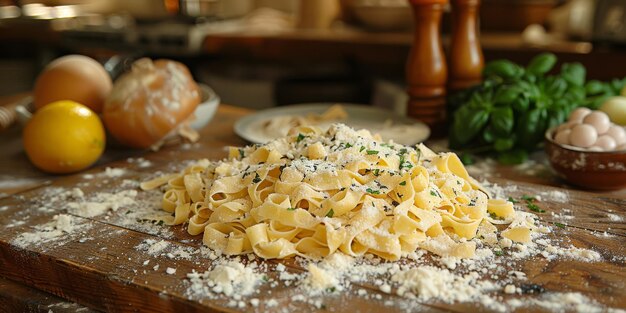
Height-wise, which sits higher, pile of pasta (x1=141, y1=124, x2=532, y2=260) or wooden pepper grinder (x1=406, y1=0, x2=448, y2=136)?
wooden pepper grinder (x1=406, y1=0, x2=448, y2=136)

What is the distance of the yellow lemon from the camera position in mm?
1412

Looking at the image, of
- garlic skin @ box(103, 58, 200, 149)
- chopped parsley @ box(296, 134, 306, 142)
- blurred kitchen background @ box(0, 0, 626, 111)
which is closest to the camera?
chopped parsley @ box(296, 134, 306, 142)

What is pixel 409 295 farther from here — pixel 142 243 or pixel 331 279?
pixel 142 243

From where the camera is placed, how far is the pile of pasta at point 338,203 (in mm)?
989

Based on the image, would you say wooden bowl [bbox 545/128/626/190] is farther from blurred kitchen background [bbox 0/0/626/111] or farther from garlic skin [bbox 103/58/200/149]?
blurred kitchen background [bbox 0/0/626/111]

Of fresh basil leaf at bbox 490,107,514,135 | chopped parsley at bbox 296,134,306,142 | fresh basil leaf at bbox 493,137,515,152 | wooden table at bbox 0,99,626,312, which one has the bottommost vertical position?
wooden table at bbox 0,99,626,312

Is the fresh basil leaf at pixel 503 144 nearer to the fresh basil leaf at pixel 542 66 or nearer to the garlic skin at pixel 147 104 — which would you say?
the fresh basil leaf at pixel 542 66

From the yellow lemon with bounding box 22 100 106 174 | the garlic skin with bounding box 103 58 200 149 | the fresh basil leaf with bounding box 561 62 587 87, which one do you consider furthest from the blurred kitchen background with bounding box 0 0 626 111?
the fresh basil leaf with bounding box 561 62 587 87

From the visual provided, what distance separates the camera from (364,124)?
176cm

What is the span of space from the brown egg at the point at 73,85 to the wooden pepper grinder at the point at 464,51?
0.98 metres

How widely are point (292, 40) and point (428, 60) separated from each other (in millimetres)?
1737

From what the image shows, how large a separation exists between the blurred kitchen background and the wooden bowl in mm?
1365

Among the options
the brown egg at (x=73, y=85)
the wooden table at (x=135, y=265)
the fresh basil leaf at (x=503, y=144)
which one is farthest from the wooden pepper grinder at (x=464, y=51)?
the brown egg at (x=73, y=85)

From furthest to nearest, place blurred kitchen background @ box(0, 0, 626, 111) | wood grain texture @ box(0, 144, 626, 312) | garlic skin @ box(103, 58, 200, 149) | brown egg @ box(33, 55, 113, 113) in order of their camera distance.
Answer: blurred kitchen background @ box(0, 0, 626, 111), brown egg @ box(33, 55, 113, 113), garlic skin @ box(103, 58, 200, 149), wood grain texture @ box(0, 144, 626, 312)
